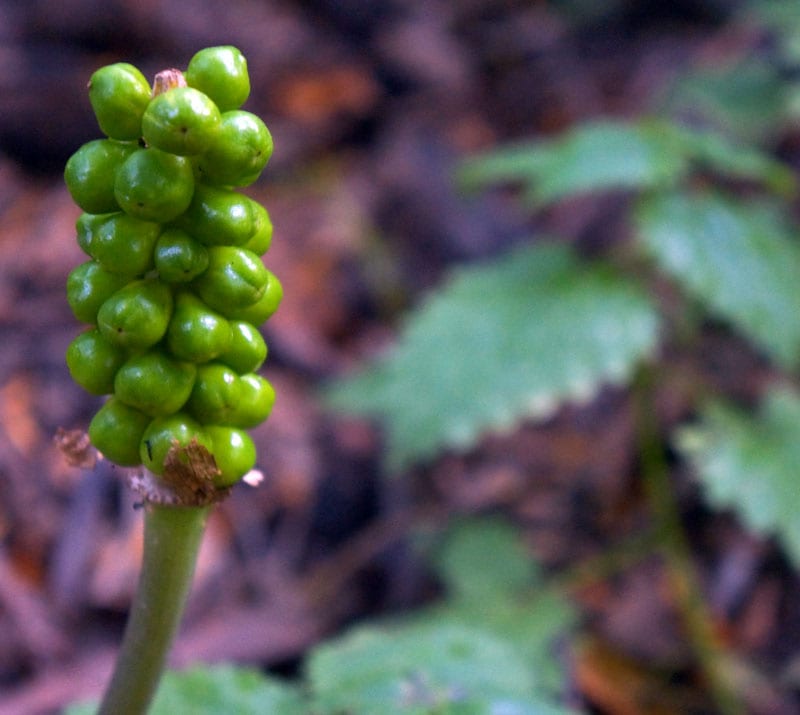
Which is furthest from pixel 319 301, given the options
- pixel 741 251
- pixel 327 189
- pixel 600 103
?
pixel 600 103

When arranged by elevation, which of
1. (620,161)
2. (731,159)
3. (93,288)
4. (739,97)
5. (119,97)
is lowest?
(93,288)

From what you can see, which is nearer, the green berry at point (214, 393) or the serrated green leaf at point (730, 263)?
the green berry at point (214, 393)

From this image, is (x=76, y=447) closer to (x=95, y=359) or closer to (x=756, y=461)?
(x=95, y=359)

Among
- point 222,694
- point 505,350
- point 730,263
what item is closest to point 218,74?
point 222,694

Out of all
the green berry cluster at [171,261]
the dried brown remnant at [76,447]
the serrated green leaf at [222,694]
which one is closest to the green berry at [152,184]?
the green berry cluster at [171,261]

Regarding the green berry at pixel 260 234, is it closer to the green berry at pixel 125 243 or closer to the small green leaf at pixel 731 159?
the green berry at pixel 125 243

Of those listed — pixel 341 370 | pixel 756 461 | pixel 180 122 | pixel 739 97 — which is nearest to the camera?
pixel 180 122

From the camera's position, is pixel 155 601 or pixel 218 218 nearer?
pixel 218 218
